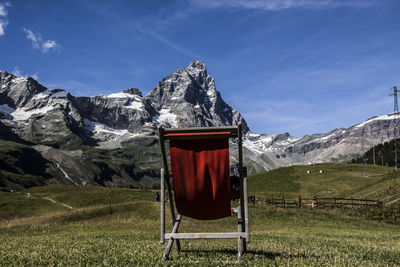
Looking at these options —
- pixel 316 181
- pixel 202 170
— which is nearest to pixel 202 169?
pixel 202 170

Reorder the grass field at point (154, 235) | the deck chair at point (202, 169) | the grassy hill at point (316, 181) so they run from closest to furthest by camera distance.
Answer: the deck chair at point (202, 169)
the grass field at point (154, 235)
the grassy hill at point (316, 181)

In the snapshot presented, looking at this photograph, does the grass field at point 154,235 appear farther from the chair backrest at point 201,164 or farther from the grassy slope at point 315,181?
the grassy slope at point 315,181

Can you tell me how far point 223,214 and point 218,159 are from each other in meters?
1.42

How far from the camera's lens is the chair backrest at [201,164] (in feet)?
26.0

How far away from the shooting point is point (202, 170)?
797 centimetres

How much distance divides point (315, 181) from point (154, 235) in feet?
283

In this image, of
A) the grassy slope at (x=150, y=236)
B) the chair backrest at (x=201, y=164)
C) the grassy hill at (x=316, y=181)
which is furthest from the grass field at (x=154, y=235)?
the grassy hill at (x=316, y=181)

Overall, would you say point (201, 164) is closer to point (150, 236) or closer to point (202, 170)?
point (202, 170)

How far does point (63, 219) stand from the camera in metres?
29.0

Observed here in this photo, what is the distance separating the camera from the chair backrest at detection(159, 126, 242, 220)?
7.93 metres

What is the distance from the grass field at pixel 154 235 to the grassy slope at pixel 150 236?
0.05 feet

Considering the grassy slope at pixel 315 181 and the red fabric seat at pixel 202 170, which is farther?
the grassy slope at pixel 315 181

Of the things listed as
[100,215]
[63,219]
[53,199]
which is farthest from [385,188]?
[53,199]

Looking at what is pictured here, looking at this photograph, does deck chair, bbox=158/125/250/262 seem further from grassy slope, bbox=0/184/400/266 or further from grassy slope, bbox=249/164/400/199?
grassy slope, bbox=249/164/400/199
